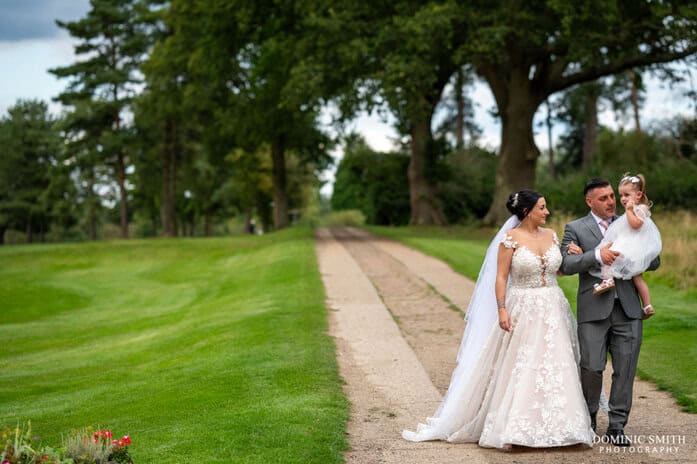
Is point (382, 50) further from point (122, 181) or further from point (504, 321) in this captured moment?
point (122, 181)

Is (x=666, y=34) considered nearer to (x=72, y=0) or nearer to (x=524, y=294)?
(x=524, y=294)

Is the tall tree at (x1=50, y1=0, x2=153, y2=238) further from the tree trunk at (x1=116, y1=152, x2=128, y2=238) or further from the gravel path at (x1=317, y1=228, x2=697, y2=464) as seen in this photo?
the gravel path at (x1=317, y1=228, x2=697, y2=464)

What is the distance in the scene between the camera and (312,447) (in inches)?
283

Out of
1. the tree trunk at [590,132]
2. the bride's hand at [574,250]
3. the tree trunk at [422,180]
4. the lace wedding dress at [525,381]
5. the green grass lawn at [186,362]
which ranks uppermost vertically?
the tree trunk at [590,132]

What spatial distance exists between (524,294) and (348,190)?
7667 centimetres

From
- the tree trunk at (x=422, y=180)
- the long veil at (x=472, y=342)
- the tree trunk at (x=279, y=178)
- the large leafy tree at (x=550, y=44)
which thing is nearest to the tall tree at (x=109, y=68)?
the tree trunk at (x=279, y=178)

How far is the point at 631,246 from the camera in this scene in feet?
23.7

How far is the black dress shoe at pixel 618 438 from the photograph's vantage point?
714 centimetres

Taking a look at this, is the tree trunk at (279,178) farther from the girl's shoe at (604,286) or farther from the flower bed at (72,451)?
the flower bed at (72,451)

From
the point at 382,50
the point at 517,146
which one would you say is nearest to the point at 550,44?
the point at 517,146

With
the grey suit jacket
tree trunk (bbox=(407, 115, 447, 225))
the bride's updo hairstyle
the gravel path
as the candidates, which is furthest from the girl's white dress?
tree trunk (bbox=(407, 115, 447, 225))

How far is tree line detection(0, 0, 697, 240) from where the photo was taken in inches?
1158

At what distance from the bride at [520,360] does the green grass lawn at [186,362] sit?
117cm

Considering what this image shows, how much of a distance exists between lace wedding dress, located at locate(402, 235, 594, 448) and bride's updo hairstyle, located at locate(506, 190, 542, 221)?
0.85 feet
